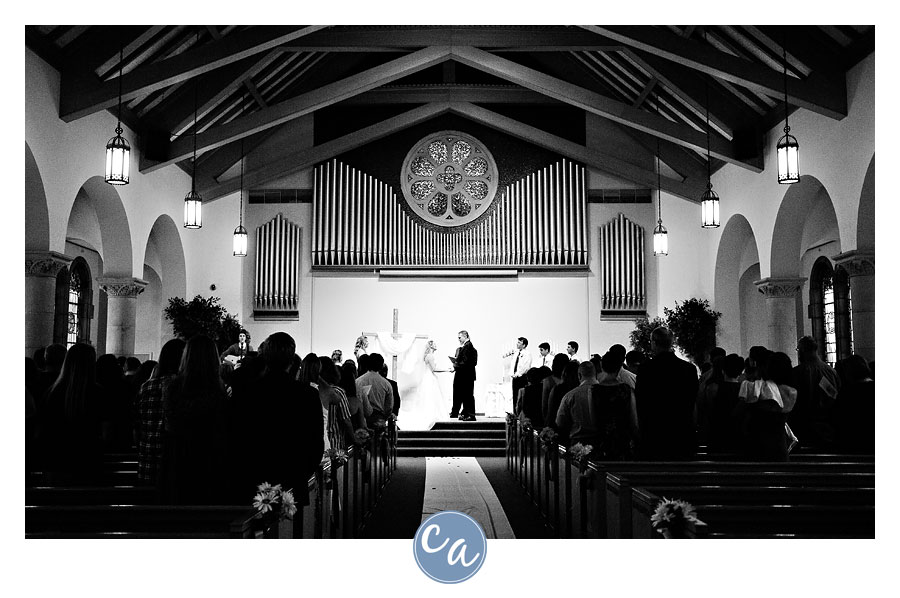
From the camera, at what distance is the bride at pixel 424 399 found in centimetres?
1208

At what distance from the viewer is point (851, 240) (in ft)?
23.6

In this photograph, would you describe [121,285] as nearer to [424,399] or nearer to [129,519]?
[424,399]

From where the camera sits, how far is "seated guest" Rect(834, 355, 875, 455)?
4.82m

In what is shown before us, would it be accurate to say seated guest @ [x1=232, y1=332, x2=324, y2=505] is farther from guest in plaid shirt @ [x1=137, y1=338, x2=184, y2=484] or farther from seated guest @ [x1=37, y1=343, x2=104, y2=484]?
seated guest @ [x1=37, y1=343, x2=104, y2=484]

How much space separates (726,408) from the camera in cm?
510

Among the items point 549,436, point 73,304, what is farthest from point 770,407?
point 73,304

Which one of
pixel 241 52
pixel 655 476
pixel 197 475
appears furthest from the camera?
pixel 241 52

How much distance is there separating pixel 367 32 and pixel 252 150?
495cm

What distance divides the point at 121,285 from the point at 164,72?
3419 mm

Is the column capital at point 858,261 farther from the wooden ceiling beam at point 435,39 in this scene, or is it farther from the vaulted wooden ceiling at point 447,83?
the wooden ceiling beam at point 435,39

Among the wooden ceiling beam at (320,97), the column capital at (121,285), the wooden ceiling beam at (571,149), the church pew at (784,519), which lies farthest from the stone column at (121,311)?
the church pew at (784,519)

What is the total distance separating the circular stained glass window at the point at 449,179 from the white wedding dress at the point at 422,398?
2.99 metres
